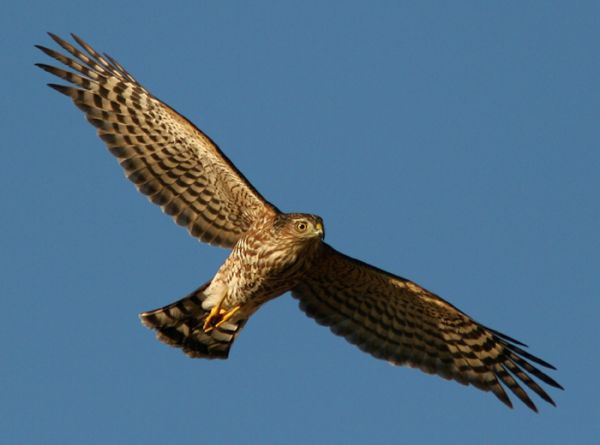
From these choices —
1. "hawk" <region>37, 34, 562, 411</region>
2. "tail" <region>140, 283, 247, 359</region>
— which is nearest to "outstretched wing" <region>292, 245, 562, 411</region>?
"hawk" <region>37, 34, 562, 411</region>

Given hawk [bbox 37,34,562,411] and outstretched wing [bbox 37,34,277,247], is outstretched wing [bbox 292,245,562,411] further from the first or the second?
outstretched wing [bbox 37,34,277,247]

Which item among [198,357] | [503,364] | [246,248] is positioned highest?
[503,364]

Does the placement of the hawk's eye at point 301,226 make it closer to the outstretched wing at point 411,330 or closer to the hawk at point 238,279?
the hawk at point 238,279

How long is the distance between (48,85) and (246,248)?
294 cm

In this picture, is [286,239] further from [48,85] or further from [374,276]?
[48,85]

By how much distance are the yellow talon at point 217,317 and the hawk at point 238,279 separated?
0.05 feet

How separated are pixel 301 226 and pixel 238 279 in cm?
107

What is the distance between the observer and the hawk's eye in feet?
47.6

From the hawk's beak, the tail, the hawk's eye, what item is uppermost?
the hawk's beak

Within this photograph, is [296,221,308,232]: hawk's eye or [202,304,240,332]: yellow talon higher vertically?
[296,221,308,232]: hawk's eye

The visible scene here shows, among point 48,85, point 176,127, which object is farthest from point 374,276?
point 48,85

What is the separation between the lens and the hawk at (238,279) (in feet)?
50.2

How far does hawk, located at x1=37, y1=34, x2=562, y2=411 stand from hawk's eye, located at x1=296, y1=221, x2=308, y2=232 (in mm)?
336

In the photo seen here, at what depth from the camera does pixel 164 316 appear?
15.8 metres
